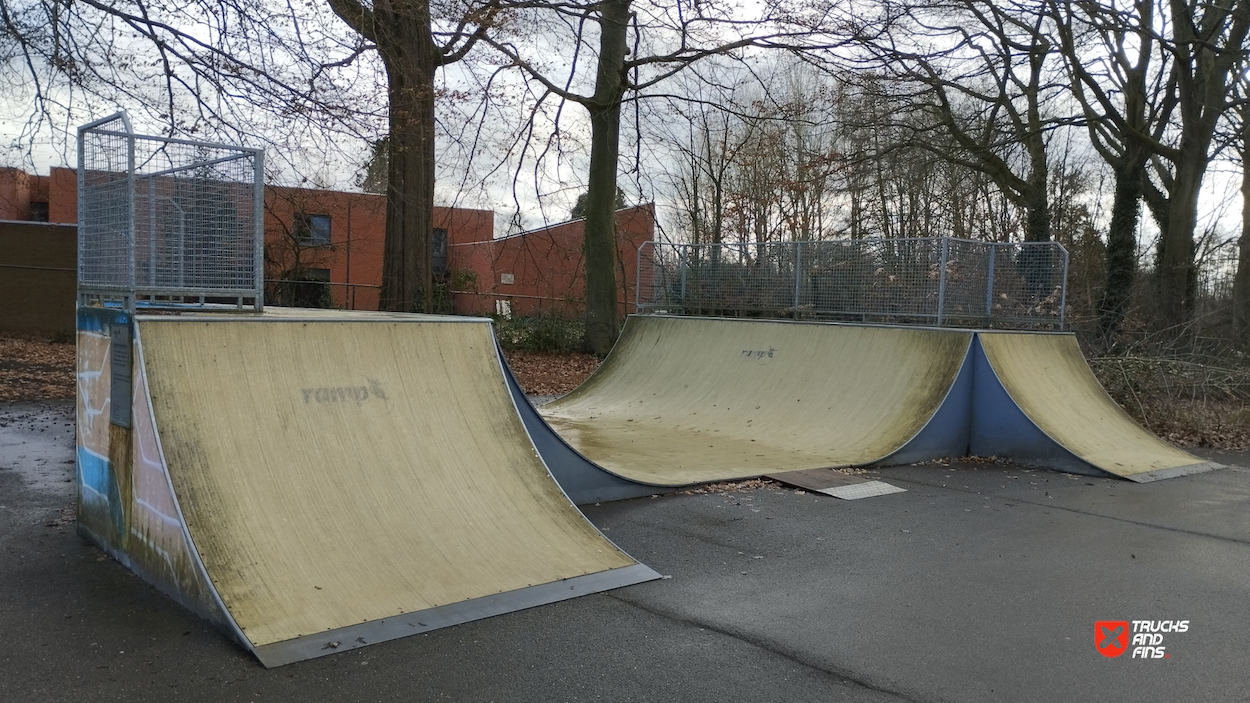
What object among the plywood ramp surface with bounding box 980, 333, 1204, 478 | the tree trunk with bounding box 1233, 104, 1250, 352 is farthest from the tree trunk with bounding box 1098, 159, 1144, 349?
the plywood ramp surface with bounding box 980, 333, 1204, 478

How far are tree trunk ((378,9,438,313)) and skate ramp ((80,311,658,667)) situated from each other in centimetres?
915

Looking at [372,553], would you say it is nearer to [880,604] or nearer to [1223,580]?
[880,604]

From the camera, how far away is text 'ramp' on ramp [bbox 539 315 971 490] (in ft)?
28.7

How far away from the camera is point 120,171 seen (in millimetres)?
4949

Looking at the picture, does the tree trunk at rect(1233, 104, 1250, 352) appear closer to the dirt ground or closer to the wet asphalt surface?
the wet asphalt surface

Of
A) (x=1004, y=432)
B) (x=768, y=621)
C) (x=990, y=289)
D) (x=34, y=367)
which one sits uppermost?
(x=990, y=289)

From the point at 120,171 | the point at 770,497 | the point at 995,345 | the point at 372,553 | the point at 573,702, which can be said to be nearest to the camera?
the point at 573,702

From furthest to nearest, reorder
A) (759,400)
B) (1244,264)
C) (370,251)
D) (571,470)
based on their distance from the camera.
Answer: (370,251)
(1244,264)
(759,400)
(571,470)

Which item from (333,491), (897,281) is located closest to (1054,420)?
(897,281)

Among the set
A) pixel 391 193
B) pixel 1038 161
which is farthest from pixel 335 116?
pixel 1038 161

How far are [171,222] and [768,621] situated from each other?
426 cm

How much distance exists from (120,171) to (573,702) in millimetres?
3914

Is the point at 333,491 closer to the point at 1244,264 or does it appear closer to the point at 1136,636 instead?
the point at 1136,636

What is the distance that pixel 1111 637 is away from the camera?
414cm
